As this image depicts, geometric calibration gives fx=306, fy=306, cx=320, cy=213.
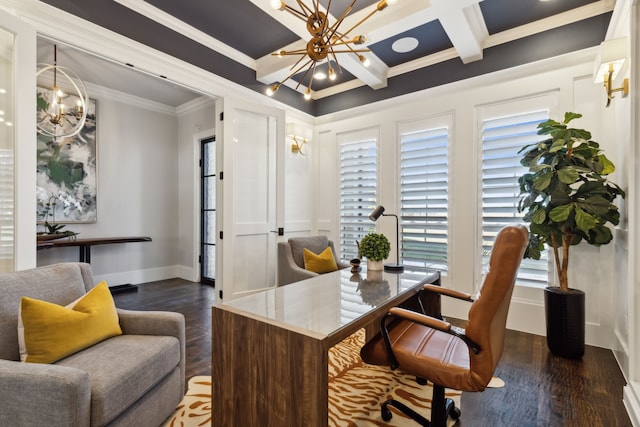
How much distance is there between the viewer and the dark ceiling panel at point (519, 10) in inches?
109

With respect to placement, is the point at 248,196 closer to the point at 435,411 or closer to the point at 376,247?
the point at 376,247

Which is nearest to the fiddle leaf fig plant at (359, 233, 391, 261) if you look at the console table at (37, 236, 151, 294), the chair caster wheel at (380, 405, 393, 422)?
the chair caster wheel at (380, 405, 393, 422)

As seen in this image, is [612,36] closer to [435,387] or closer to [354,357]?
[435,387]

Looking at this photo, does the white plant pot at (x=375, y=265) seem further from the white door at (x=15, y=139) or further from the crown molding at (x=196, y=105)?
the crown molding at (x=196, y=105)

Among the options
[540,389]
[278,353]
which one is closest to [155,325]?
[278,353]

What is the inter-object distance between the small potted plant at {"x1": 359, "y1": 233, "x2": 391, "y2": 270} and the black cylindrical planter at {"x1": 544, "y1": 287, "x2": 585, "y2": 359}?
1.56 metres

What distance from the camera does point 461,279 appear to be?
348cm

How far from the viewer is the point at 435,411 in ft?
5.03

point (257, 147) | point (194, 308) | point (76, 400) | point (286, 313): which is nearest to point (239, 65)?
point (257, 147)

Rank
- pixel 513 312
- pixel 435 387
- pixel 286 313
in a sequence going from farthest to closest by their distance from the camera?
pixel 513 312, pixel 435 387, pixel 286 313

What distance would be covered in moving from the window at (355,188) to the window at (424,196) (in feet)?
1.54

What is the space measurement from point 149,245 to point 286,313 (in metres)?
4.82

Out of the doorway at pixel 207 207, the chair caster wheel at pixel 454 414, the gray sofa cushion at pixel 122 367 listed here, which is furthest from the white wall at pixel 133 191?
the chair caster wheel at pixel 454 414

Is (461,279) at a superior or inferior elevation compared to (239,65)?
inferior
